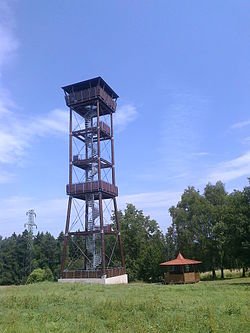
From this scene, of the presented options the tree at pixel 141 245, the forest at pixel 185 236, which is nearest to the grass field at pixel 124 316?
the forest at pixel 185 236

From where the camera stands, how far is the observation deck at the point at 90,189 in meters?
40.1

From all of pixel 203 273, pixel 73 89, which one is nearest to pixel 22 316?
pixel 73 89

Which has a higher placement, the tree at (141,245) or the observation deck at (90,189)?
the observation deck at (90,189)

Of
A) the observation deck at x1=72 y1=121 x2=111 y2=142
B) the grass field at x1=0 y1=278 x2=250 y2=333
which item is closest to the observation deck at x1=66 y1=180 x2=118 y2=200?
the observation deck at x1=72 y1=121 x2=111 y2=142

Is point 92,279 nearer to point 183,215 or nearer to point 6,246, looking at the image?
point 183,215

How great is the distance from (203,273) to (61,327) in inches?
1890

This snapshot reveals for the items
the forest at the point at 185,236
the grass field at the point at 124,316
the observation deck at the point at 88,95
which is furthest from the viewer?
the forest at the point at 185,236

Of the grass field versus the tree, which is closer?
the grass field

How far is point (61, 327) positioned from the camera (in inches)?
447

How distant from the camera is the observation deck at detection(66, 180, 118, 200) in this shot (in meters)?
40.1

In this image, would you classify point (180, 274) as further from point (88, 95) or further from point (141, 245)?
point (88, 95)

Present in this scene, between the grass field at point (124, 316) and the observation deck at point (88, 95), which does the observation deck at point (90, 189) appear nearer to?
the observation deck at point (88, 95)

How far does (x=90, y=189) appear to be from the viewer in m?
40.3

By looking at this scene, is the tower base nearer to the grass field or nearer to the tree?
the tree
